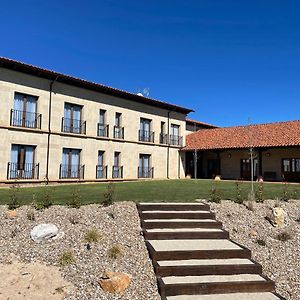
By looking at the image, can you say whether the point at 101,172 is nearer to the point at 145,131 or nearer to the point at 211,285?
the point at 145,131

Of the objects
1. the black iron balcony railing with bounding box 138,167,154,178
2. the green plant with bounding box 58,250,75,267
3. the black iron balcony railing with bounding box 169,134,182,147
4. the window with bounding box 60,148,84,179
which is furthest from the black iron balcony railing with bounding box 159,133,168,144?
the green plant with bounding box 58,250,75,267

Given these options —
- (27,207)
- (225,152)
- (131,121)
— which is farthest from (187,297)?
(225,152)

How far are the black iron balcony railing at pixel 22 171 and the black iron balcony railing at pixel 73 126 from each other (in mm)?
3319

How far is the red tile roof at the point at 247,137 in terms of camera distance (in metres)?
25.9

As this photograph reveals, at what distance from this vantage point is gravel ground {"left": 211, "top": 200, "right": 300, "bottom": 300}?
272 inches

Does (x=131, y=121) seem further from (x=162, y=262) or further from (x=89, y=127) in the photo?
(x=162, y=262)

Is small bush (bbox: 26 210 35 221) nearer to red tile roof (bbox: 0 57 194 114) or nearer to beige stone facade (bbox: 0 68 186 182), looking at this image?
beige stone facade (bbox: 0 68 186 182)

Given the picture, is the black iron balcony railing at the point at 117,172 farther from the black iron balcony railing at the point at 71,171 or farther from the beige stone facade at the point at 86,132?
the black iron balcony railing at the point at 71,171

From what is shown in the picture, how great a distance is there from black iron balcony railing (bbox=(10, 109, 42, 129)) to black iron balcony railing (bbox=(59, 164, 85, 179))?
10.9 feet

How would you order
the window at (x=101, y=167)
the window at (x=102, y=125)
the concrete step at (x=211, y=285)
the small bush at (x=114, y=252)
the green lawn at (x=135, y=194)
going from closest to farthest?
the concrete step at (x=211, y=285) < the small bush at (x=114, y=252) < the green lawn at (x=135, y=194) < the window at (x=101, y=167) < the window at (x=102, y=125)

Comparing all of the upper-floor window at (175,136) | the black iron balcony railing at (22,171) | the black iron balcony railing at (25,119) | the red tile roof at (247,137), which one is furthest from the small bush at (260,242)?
the upper-floor window at (175,136)

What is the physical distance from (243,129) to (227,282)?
26247 millimetres

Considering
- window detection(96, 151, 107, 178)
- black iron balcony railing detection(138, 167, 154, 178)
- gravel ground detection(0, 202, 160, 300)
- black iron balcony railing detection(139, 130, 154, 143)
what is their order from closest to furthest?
gravel ground detection(0, 202, 160, 300), window detection(96, 151, 107, 178), black iron balcony railing detection(138, 167, 154, 178), black iron balcony railing detection(139, 130, 154, 143)

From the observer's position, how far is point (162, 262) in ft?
22.1
